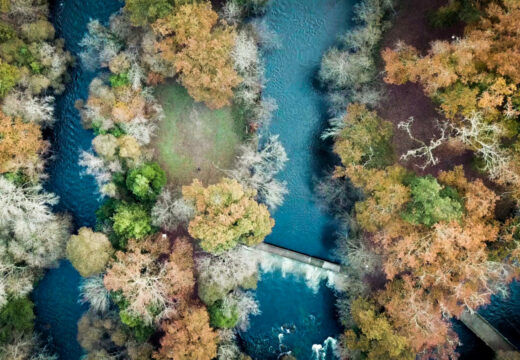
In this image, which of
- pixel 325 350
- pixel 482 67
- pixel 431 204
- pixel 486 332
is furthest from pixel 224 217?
pixel 486 332

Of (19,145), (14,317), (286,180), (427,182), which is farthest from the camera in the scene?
(286,180)

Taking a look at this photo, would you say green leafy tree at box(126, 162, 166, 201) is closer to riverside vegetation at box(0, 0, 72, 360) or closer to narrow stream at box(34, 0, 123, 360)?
narrow stream at box(34, 0, 123, 360)

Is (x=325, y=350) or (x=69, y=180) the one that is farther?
(x=325, y=350)

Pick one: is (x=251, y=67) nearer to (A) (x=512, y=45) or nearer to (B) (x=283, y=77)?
(B) (x=283, y=77)

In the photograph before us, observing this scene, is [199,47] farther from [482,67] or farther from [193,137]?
[482,67]

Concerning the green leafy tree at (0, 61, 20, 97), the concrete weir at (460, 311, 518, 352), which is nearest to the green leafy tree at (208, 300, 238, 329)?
the concrete weir at (460, 311, 518, 352)

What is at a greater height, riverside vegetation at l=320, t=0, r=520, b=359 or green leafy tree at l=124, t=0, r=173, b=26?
green leafy tree at l=124, t=0, r=173, b=26
